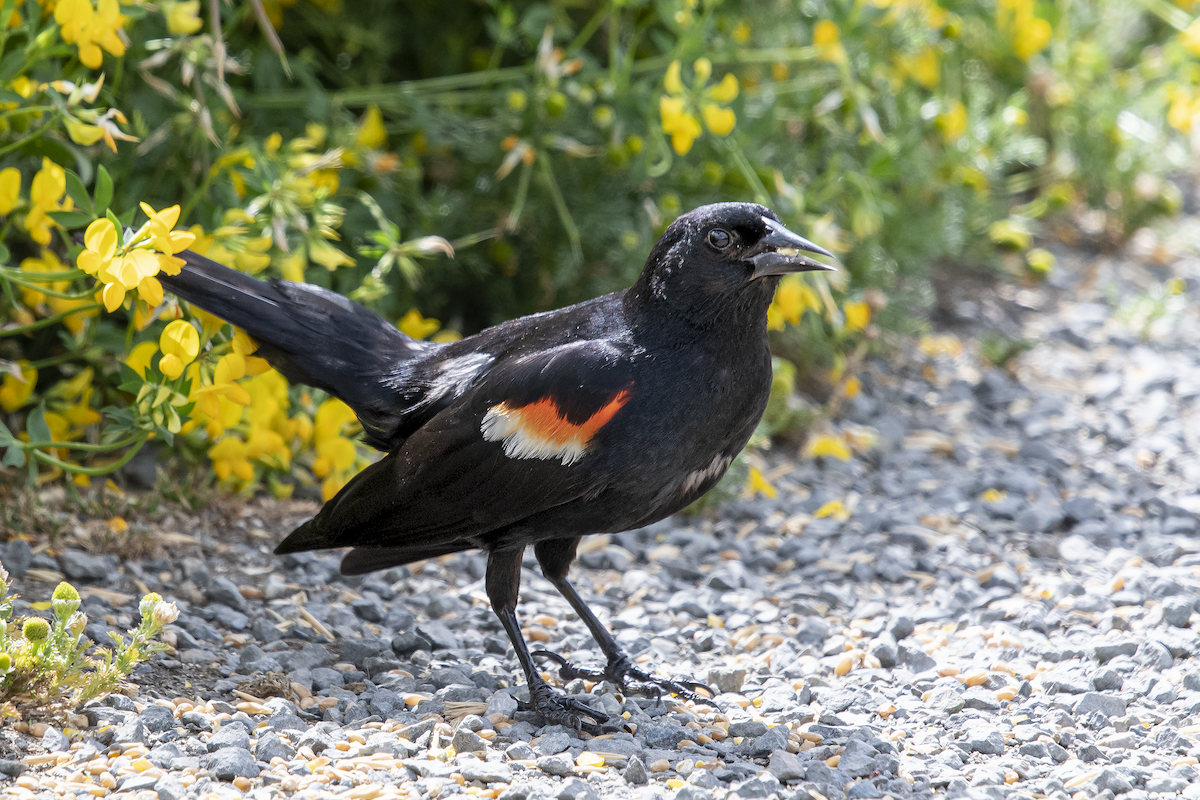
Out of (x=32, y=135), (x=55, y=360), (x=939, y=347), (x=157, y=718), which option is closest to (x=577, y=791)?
(x=157, y=718)

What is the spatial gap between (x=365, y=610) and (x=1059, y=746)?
2.13 metres

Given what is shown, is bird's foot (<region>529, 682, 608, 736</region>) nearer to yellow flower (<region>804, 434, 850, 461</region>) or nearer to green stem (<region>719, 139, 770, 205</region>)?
green stem (<region>719, 139, 770, 205</region>)

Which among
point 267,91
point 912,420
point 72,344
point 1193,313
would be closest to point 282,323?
point 72,344

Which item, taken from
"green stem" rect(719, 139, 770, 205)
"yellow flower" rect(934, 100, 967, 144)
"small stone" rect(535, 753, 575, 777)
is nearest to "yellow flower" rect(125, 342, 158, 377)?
"small stone" rect(535, 753, 575, 777)

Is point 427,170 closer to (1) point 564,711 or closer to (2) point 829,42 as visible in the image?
(2) point 829,42

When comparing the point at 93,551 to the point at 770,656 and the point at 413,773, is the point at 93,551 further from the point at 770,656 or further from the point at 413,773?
the point at 770,656

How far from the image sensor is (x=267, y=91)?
4.75 metres

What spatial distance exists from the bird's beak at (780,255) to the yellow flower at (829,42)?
1.69 meters

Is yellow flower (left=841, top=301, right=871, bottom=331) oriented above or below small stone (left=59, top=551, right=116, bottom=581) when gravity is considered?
above

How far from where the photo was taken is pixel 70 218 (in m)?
3.30

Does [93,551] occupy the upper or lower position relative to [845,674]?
upper

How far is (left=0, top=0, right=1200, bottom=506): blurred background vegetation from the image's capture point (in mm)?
3479

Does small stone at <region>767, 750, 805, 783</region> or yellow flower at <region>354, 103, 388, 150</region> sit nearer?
small stone at <region>767, 750, 805, 783</region>

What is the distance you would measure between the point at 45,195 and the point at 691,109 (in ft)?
6.98
